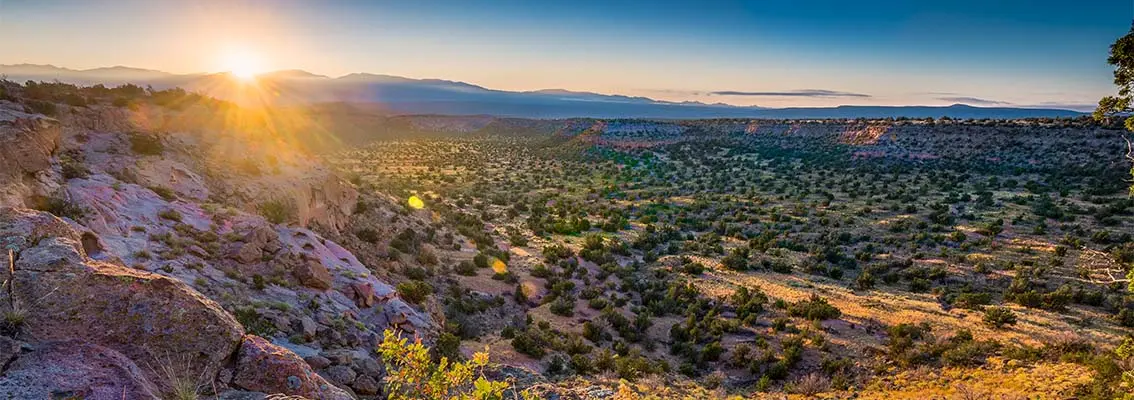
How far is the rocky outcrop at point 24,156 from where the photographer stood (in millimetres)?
7914

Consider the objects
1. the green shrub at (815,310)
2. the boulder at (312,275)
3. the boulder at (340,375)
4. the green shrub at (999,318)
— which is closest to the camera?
the boulder at (340,375)

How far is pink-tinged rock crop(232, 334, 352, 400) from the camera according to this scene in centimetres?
510

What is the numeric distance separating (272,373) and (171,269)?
15.2 ft

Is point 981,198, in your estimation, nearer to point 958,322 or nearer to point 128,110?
point 958,322

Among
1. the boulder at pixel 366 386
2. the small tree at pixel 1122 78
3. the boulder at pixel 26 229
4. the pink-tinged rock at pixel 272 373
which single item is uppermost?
the small tree at pixel 1122 78

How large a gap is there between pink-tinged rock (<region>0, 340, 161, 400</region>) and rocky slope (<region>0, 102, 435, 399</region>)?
13mm

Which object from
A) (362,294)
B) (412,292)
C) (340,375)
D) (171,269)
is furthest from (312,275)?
(340,375)

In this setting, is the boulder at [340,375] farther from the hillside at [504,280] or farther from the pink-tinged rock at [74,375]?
the pink-tinged rock at [74,375]

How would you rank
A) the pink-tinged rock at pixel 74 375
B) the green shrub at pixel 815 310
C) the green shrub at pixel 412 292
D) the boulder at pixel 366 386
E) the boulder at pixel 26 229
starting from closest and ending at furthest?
the pink-tinged rock at pixel 74 375
the boulder at pixel 26 229
the boulder at pixel 366 386
the green shrub at pixel 412 292
the green shrub at pixel 815 310

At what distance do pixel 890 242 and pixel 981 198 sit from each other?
1320 cm

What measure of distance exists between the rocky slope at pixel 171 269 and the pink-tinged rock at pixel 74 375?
0.01 metres

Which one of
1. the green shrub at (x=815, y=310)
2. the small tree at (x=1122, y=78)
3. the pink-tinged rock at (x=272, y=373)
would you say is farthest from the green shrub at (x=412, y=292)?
the small tree at (x=1122, y=78)

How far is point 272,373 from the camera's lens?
5211mm

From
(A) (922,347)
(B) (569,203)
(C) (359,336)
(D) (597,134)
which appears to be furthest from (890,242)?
(D) (597,134)
